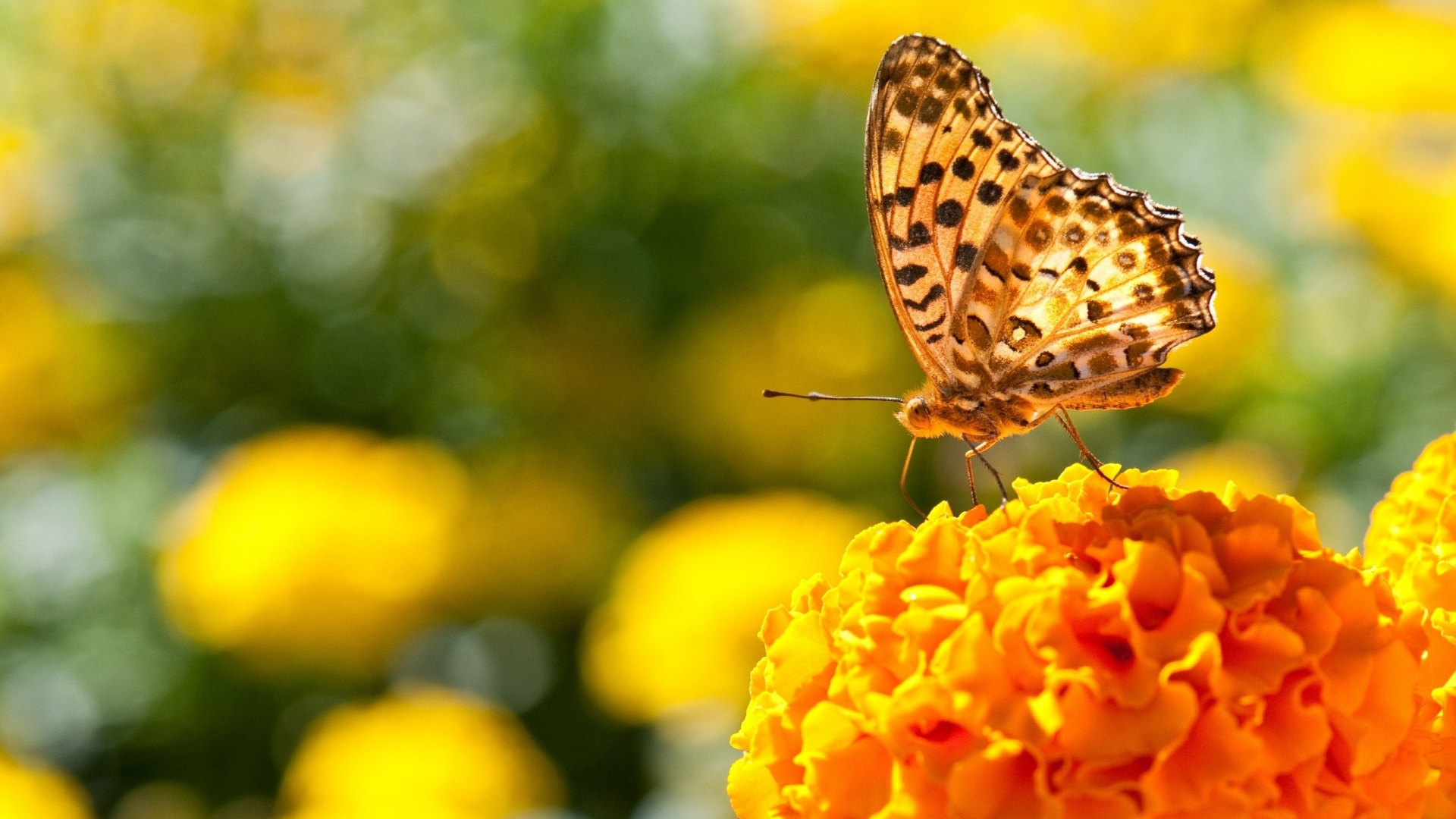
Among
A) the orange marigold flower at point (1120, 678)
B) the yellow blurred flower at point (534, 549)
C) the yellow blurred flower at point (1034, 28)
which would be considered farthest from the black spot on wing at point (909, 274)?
the yellow blurred flower at point (1034, 28)

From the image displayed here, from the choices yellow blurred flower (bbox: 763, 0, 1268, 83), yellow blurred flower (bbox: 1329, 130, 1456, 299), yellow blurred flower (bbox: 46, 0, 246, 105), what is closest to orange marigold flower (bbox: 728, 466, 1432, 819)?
yellow blurred flower (bbox: 1329, 130, 1456, 299)

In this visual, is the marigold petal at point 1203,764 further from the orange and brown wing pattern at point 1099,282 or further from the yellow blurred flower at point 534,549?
the yellow blurred flower at point 534,549

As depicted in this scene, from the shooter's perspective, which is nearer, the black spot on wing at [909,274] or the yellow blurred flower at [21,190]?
the black spot on wing at [909,274]

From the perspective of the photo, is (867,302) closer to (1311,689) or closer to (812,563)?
(812,563)

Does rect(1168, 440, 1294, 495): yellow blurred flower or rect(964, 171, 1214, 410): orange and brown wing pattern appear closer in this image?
rect(964, 171, 1214, 410): orange and brown wing pattern

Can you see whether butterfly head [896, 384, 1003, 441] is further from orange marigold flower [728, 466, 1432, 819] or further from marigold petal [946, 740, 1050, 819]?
marigold petal [946, 740, 1050, 819]

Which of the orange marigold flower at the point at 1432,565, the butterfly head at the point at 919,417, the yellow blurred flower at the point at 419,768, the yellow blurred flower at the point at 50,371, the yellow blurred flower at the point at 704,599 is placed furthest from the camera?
the yellow blurred flower at the point at 50,371

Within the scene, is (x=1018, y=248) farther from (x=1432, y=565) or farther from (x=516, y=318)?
(x=516, y=318)
